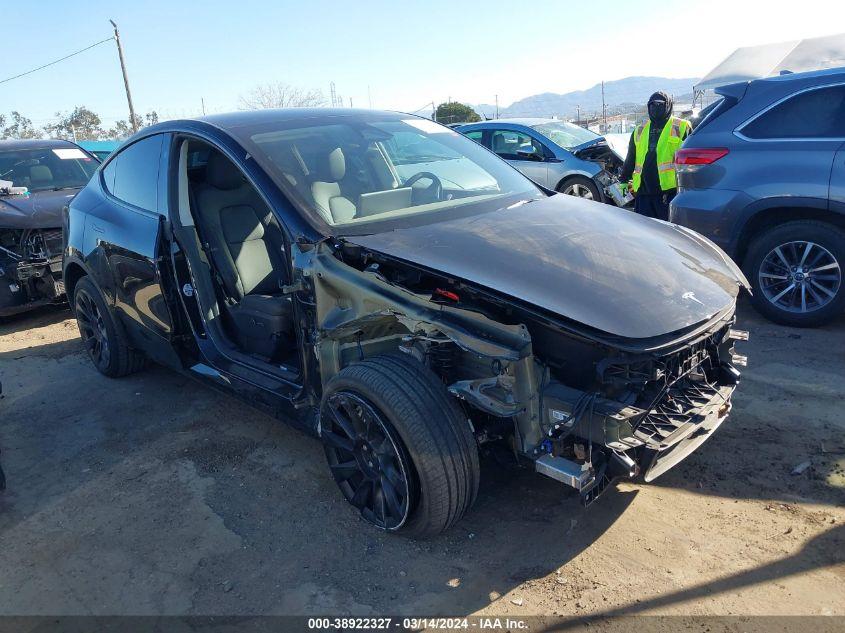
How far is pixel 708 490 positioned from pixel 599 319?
1.24 meters

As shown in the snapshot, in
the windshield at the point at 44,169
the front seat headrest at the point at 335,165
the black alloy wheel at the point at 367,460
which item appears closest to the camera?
the black alloy wheel at the point at 367,460

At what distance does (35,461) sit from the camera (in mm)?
3881

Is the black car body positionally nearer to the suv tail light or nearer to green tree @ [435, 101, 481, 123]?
the suv tail light

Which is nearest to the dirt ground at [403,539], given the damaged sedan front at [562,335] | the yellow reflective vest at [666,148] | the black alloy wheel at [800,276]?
the damaged sedan front at [562,335]

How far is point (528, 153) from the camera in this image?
391 inches

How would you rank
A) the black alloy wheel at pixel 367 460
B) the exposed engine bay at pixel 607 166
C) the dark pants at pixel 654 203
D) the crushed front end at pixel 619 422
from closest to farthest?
the crushed front end at pixel 619 422
the black alloy wheel at pixel 367 460
the dark pants at pixel 654 203
the exposed engine bay at pixel 607 166

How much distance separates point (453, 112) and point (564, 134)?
67.8 feet

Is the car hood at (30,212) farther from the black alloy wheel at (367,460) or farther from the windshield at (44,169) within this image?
the black alloy wheel at (367,460)

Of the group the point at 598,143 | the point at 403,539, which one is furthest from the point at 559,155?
the point at 403,539

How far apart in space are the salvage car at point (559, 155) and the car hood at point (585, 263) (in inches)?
240

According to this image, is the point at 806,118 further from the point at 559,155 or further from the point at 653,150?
the point at 559,155

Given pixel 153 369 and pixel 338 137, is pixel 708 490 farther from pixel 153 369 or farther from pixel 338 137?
pixel 153 369

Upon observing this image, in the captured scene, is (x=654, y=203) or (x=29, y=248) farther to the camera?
(x=654, y=203)

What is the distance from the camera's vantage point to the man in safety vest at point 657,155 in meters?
6.57
